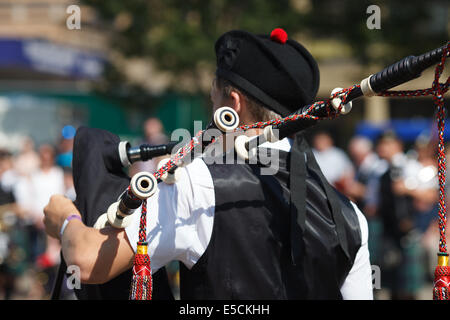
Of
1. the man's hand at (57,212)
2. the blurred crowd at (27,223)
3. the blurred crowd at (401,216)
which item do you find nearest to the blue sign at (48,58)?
the blurred crowd at (27,223)

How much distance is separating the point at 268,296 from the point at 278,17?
412 inches

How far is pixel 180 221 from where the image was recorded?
6.09 feet

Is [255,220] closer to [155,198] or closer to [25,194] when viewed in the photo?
[155,198]

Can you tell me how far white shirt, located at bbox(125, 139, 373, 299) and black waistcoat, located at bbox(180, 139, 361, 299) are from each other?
3 centimetres

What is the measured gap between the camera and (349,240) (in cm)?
205

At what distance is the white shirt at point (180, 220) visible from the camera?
6.10 feet

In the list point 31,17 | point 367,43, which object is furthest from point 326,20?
point 31,17

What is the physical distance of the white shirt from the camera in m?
1.86

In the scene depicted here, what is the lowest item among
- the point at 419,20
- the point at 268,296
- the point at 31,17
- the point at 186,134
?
the point at 268,296

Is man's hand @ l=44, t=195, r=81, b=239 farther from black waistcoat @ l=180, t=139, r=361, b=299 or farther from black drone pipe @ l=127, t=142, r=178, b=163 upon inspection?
black waistcoat @ l=180, t=139, r=361, b=299

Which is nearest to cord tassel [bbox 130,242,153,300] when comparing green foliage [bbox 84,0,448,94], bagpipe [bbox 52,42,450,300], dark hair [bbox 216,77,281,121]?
bagpipe [bbox 52,42,450,300]

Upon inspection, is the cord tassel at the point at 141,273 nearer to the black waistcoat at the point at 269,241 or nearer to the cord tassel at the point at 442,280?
the black waistcoat at the point at 269,241

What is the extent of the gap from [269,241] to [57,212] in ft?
2.24

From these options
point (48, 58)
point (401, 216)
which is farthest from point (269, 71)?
point (48, 58)
